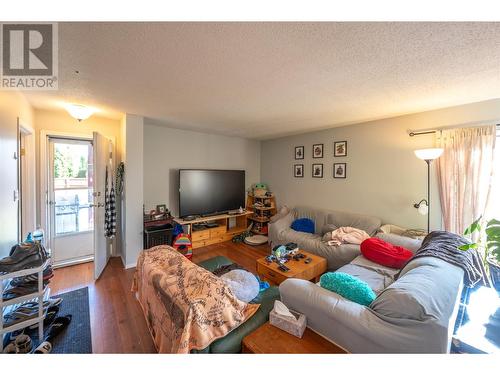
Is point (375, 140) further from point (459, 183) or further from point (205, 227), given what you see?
point (205, 227)

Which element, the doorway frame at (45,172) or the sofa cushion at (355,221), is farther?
the sofa cushion at (355,221)

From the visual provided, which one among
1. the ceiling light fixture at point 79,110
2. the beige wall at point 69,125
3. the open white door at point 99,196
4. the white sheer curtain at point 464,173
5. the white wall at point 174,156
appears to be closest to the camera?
the white sheer curtain at point 464,173

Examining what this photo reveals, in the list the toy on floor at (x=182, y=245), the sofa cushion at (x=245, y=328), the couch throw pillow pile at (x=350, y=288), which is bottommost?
the toy on floor at (x=182, y=245)

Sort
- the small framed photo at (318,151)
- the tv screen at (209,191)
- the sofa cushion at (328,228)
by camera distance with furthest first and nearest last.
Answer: the small framed photo at (318,151), the tv screen at (209,191), the sofa cushion at (328,228)

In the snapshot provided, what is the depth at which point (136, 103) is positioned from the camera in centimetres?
229

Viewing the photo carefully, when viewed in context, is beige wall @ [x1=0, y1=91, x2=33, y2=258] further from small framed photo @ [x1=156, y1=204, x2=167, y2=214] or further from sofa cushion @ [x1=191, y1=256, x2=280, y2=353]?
sofa cushion @ [x1=191, y1=256, x2=280, y2=353]

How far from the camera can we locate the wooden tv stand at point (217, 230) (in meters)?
3.66

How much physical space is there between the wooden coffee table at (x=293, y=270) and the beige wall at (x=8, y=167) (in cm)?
231

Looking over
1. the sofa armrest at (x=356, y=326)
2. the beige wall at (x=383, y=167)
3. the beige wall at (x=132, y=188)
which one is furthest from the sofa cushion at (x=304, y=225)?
the beige wall at (x=132, y=188)

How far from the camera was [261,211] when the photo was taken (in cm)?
445

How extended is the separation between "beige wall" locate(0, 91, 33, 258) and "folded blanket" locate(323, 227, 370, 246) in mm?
3413

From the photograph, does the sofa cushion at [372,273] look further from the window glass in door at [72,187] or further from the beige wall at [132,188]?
the window glass in door at [72,187]
